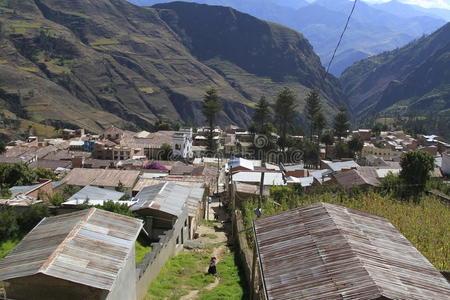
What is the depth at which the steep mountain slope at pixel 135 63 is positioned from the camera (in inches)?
3930

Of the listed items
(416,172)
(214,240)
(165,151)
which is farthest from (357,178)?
(165,151)

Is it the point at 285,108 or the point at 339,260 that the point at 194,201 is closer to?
the point at 339,260

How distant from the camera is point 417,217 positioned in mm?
16078

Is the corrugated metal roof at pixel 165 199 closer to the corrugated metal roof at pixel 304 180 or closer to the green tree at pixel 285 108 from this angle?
the corrugated metal roof at pixel 304 180

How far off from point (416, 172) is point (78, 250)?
800 inches

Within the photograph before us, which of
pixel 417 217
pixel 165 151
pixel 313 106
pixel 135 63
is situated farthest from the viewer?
pixel 135 63

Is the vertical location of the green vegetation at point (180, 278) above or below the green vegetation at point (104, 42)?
below

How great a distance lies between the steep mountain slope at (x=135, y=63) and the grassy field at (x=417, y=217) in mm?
76127

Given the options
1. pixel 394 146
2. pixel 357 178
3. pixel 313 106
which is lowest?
pixel 394 146

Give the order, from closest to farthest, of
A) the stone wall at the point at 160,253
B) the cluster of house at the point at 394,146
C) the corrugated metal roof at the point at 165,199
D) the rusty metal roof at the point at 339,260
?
1. the rusty metal roof at the point at 339,260
2. the stone wall at the point at 160,253
3. the corrugated metal roof at the point at 165,199
4. the cluster of house at the point at 394,146

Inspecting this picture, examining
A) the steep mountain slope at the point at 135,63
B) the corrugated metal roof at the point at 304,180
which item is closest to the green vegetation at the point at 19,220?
the corrugated metal roof at the point at 304,180

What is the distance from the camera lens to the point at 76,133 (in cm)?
6819

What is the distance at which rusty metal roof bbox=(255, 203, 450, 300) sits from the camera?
619cm

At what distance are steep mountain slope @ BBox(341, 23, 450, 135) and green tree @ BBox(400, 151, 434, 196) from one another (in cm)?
8024
